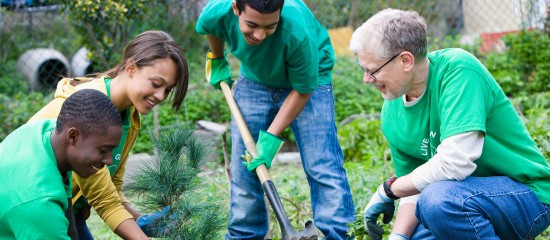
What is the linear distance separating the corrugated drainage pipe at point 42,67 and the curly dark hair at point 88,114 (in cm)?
492

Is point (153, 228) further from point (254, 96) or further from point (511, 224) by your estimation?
point (511, 224)

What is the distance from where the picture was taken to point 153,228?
294 cm

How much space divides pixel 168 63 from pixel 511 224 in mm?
1429

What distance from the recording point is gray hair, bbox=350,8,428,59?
2.77 metres

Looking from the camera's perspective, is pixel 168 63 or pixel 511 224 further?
pixel 168 63

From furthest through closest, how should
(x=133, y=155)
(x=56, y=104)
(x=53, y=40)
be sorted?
(x=53, y=40) → (x=133, y=155) → (x=56, y=104)

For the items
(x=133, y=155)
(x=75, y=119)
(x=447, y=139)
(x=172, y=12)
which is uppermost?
(x=75, y=119)

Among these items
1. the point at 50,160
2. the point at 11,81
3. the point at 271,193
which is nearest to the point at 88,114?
the point at 50,160

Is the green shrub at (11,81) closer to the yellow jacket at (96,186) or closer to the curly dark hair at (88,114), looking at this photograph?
the yellow jacket at (96,186)

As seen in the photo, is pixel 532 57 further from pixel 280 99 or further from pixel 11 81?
pixel 11 81

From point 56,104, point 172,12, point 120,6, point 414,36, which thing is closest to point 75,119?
point 56,104

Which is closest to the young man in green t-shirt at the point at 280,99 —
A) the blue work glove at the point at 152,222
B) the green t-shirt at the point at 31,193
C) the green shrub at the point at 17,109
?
the blue work glove at the point at 152,222

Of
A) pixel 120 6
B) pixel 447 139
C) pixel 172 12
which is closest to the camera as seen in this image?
pixel 447 139

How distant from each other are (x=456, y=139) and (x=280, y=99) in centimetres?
117
